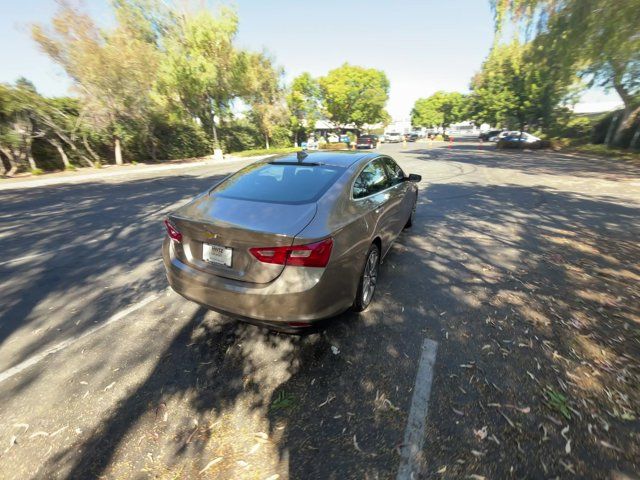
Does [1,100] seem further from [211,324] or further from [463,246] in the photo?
[463,246]

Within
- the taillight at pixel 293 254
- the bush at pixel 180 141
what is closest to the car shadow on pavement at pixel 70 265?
the taillight at pixel 293 254

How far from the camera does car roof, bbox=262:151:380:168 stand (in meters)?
3.69

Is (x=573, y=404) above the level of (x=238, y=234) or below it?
below

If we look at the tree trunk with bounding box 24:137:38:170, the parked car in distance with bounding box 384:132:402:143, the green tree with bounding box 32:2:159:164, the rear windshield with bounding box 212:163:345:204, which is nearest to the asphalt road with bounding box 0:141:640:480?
the rear windshield with bounding box 212:163:345:204

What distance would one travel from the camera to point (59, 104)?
17438 millimetres

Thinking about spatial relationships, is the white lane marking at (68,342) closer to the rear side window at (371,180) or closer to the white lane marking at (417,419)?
the rear side window at (371,180)

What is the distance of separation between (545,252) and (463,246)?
1232 mm

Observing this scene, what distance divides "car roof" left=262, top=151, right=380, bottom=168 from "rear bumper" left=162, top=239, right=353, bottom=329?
1656 mm

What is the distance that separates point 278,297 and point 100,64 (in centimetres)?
2102

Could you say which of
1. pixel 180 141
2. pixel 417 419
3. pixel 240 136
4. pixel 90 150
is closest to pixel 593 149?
pixel 417 419

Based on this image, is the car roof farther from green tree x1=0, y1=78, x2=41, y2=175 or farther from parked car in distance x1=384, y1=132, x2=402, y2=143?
parked car in distance x1=384, y1=132, x2=402, y2=143

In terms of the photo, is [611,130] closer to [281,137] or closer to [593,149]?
[593,149]

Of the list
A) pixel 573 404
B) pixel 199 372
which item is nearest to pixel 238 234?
pixel 199 372

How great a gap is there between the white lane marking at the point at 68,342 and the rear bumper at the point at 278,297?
4.52ft
